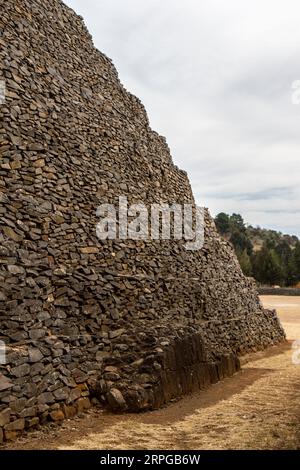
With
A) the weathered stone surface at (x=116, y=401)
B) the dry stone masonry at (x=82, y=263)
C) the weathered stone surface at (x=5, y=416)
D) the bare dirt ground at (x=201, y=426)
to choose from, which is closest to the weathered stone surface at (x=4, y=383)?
the dry stone masonry at (x=82, y=263)

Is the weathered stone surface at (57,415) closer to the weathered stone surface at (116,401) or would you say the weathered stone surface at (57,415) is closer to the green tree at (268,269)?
the weathered stone surface at (116,401)

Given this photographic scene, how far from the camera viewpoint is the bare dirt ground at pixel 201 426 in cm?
768

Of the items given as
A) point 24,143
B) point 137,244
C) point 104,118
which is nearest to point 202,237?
point 137,244

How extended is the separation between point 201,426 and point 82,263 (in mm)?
5288

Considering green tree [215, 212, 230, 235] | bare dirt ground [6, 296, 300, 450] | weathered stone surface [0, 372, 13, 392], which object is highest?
green tree [215, 212, 230, 235]

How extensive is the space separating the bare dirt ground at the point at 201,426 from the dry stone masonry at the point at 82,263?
0.40 m

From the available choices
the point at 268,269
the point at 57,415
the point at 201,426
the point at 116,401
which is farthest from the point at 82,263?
the point at 268,269

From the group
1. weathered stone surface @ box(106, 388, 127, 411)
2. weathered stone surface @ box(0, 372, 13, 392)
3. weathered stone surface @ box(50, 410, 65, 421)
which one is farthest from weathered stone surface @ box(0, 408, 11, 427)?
weathered stone surface @ box(106, 388, 127, 411)

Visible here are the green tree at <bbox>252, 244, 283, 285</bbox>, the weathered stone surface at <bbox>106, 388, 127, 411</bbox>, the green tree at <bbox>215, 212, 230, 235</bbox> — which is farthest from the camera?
the green tree at <bbox>215, 212, 230, 235</bbox>

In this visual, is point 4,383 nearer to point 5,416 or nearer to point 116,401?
point 5,416

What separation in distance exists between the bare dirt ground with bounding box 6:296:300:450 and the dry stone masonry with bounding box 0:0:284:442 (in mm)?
396

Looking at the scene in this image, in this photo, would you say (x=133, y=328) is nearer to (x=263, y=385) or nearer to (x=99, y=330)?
(x=99, y=330)

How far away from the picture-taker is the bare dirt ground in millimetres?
7684

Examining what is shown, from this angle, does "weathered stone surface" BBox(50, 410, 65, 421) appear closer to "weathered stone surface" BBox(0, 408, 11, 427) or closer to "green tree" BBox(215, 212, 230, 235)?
"weathered stone surface" BBox(0, 408, 11, 427)
